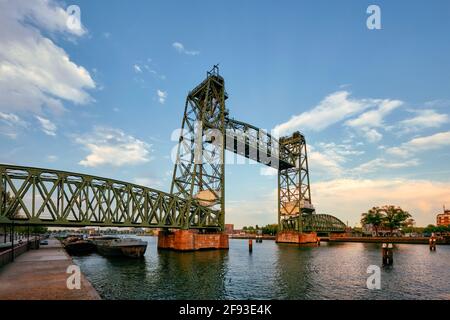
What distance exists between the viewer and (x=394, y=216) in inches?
4525

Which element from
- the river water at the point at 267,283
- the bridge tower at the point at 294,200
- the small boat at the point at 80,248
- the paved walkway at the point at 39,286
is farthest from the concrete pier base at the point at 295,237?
the paved walkway at the point at 39,286

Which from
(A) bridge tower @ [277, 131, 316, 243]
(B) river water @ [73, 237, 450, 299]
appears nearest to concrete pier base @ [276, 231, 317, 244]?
(A) bridge tower @ [277, 131, 316, 243]

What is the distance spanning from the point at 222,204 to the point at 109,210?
24.3m

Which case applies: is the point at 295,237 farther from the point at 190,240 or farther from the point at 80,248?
the point at 80,248

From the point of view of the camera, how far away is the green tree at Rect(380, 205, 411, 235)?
371ft

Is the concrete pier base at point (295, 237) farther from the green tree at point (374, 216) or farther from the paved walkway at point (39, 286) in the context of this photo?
the paved walkway at point (39, 286)

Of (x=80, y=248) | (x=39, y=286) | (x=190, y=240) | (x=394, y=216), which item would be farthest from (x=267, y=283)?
(x=394, y=216)

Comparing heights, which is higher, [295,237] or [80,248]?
[80,248]

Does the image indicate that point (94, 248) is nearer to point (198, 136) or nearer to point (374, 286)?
point (198, 136)

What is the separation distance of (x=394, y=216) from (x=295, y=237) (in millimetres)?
52162

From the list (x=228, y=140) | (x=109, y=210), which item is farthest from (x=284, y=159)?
(x=109, y=210)

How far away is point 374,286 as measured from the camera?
969 inches

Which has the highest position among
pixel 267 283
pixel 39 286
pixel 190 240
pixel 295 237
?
pixel 39 286

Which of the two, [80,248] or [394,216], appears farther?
[394,216]
